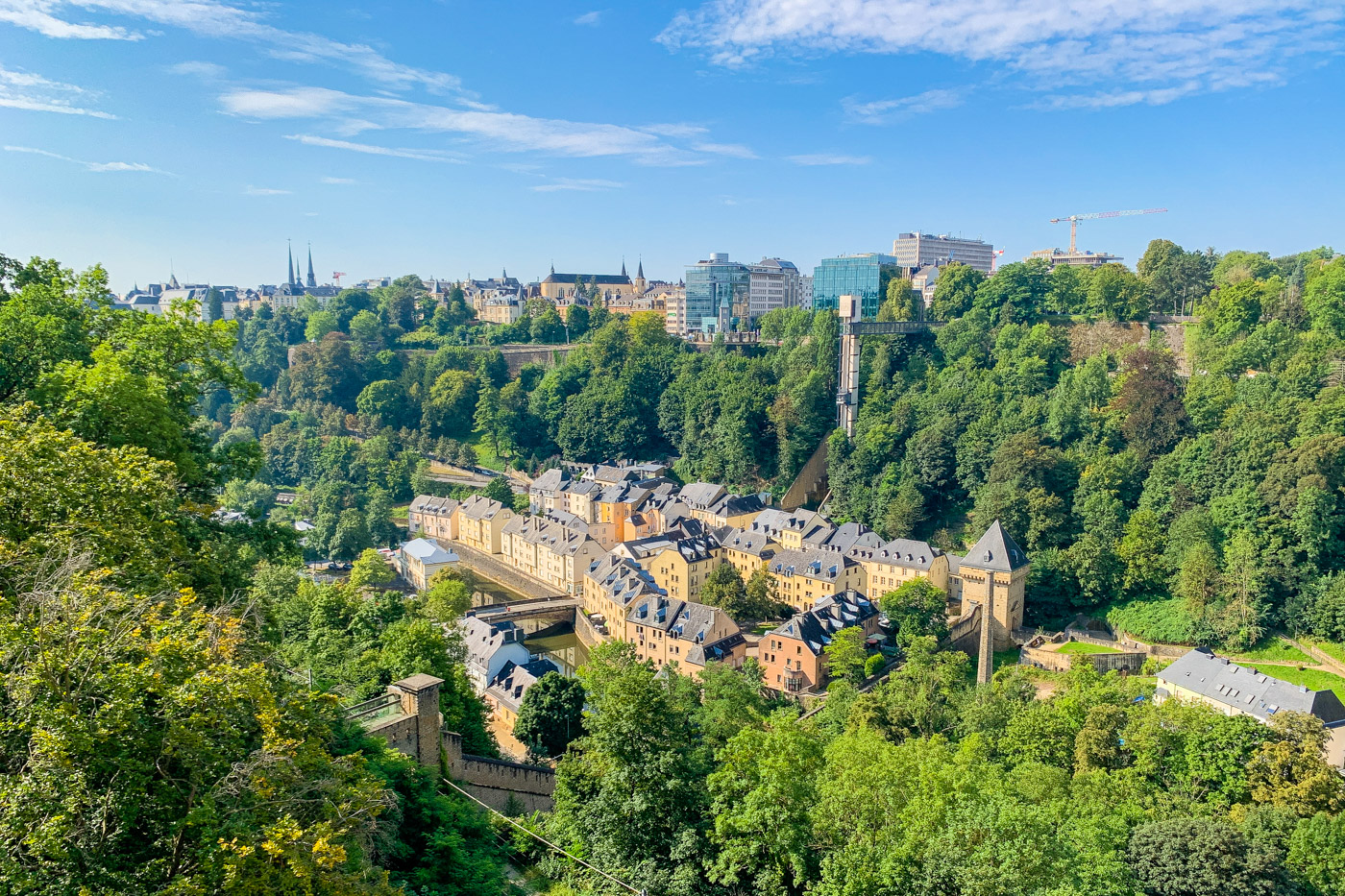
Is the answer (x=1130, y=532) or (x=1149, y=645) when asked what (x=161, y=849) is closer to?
(x=1149, y=645)

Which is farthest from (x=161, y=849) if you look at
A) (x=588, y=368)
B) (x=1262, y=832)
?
(x=588, y=368)

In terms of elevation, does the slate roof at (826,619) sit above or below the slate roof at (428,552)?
above

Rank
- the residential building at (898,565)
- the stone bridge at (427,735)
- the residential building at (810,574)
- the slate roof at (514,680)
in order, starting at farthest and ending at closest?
the residential building at (898,565) < the residential building at (810,574) < the slate roof at (514,680) < the stone bridge at (427,735)

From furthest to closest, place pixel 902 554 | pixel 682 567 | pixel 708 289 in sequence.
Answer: pixel 708 289, pixel 682 567, pixel 902 554

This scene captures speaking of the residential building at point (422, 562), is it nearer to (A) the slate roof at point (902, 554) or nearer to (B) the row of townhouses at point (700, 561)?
(B) the row of townhouses at point (700, 561)

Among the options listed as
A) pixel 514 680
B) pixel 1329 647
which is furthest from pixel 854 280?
pixel 514 680

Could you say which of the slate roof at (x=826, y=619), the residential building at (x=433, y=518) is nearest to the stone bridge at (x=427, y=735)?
the slate roof at (x=826, y=619)

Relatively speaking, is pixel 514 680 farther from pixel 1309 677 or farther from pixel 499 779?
pixel 1309 677
